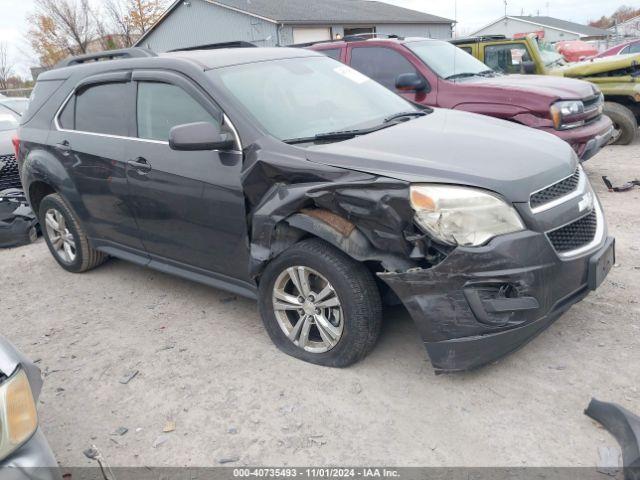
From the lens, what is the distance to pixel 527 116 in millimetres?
6215

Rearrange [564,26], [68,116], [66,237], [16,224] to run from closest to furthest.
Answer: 1. [68,116]
2. [66,237]
3. [16,224]
4. [564,26]

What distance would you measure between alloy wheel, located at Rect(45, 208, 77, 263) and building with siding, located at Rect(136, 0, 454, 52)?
21603 millimetres

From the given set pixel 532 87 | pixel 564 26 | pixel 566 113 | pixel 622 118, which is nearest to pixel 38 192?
pixel 532 87

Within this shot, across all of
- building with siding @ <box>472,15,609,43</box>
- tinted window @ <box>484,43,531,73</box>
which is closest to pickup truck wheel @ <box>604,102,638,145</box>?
tinted window @ <box>484,43,531,73</box>

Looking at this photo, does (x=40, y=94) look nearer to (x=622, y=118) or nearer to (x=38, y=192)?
(x=38, y=192)

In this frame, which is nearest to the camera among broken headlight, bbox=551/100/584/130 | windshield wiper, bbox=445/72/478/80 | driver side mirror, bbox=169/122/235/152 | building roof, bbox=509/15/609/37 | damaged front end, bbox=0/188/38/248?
driver side mirror, bbox=169/122/235/152

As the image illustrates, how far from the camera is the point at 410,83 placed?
6.68 metres

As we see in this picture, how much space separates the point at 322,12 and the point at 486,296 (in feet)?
100

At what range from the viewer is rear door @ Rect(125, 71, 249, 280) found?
360 centimetres

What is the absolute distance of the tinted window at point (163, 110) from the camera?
12.5 ft

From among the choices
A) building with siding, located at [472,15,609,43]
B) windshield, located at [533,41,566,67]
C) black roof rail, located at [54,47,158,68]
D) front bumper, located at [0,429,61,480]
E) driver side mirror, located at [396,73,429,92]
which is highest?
building with siding, located at [472,15,609,43]

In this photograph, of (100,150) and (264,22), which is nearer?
(100,150)

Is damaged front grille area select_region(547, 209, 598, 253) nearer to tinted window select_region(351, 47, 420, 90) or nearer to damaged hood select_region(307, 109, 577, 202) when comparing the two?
damaged hood select_region(307, 109, 577, 202)

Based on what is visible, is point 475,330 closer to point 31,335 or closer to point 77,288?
point 31,335
